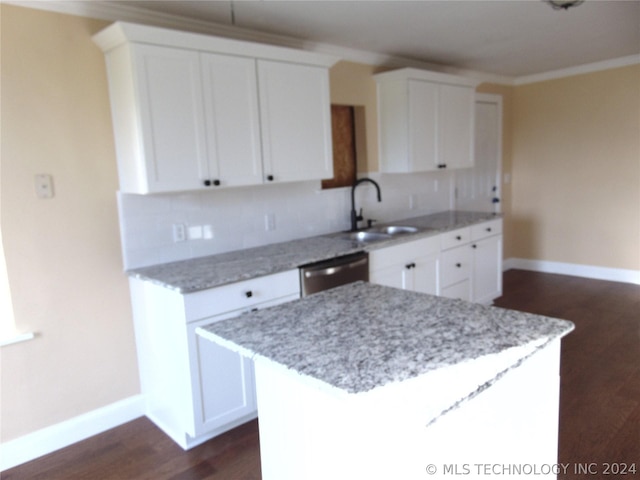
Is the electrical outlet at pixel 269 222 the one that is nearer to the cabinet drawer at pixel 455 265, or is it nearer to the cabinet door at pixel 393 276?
the cabinet door at pixel 393 276

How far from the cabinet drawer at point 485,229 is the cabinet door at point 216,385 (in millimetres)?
2432

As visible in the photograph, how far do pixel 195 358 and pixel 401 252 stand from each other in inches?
66.2

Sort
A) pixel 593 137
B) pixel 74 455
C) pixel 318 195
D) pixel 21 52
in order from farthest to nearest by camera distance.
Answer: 1. pixel 593 137
2. pixel 318 195
3. pixel 74 455
4. pixel 21 52

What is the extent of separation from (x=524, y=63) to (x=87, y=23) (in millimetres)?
4032

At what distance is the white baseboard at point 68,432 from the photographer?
2.40m

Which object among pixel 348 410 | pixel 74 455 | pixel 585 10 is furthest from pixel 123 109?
pixel 585 10

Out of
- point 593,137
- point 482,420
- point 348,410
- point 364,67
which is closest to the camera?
point 348,410

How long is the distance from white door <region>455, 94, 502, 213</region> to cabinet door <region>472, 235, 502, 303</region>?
86 centimetres

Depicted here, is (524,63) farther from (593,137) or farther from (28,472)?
(28,472)

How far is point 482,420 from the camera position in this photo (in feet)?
4.43

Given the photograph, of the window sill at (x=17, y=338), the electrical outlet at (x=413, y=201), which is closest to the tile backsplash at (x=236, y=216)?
the electrical outlet at (x=413, y=201)

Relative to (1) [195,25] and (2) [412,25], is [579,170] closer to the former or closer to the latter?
(2) [412,25]

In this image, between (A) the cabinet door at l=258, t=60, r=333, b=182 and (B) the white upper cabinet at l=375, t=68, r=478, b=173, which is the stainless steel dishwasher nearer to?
(A) the cabinet door at l=258, t=60, r=333, b=182

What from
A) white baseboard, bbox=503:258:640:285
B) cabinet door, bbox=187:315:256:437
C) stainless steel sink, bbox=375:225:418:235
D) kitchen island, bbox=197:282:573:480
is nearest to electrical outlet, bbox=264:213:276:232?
stainless steel sink, bbox=375:225:418:235
